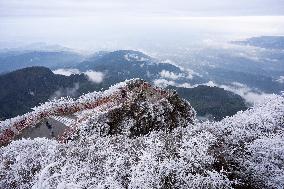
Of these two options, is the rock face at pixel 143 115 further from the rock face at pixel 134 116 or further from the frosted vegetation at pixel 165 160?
the frosted vegetation at pixel 165 160

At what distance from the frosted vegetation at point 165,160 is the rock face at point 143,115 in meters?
3.99

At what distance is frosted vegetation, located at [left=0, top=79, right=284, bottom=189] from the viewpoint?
1398cm

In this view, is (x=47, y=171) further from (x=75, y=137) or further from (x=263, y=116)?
(x=263, y=116)

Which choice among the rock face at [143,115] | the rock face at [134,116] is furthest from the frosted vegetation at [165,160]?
the rock face at [143,115]

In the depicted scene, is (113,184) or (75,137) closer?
(113,184)

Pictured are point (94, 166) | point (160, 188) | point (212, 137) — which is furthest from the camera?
point (212, 137)

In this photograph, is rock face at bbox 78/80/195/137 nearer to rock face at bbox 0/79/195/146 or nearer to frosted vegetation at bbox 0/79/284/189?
rock face at bbox 0/79/195/146

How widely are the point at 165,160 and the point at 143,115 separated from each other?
840cm

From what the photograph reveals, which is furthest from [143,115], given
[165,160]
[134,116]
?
[165,160]

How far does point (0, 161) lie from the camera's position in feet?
59.2

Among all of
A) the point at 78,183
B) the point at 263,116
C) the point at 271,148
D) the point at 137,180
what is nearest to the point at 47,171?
→ the point at 78,183

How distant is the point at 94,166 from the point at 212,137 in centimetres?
589

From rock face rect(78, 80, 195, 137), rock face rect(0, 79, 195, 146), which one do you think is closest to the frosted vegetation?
rock face rect(0, 79, 195, 146)

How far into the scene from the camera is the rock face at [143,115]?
2225 centimetres
